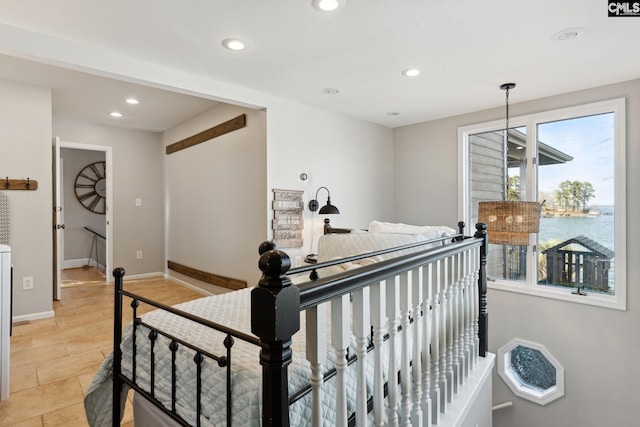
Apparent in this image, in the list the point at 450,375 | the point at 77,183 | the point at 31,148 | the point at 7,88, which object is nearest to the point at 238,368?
the point at 450,375

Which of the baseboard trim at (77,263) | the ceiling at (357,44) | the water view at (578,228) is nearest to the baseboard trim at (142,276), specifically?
the baseboard trim at (77,263)

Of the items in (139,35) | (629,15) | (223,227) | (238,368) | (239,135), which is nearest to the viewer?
(238,368)

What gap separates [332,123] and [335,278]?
364cm

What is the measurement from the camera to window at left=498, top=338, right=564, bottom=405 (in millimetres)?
3611

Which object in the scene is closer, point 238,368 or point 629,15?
point 238,368

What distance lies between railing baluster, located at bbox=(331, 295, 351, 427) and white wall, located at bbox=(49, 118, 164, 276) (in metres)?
5.63

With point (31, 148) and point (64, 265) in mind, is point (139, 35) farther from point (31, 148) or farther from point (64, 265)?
point (64, 265)

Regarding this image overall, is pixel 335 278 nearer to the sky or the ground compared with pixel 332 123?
nearer to the ground

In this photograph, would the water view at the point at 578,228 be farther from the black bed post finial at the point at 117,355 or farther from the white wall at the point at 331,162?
the black bed post finial at the point at 117,355

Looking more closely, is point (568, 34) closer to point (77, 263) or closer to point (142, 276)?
point (142, 276)

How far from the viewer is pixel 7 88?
11.6 feet

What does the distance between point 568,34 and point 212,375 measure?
3.00 m

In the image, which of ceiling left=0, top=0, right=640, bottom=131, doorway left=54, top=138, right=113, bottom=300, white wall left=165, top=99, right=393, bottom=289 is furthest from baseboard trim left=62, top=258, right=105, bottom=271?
ceiling left=0, top=0, right=640, bottom=131

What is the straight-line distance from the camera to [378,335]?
1.05 m
